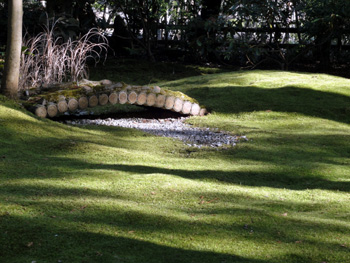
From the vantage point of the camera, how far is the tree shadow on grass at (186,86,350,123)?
10211 mm

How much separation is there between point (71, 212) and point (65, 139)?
310cm

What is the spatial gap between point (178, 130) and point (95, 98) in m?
1.75

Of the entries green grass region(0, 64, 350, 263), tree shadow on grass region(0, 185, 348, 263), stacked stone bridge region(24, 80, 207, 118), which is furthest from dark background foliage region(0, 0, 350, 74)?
tree shadow on grass region(0, 185, 348, 263)

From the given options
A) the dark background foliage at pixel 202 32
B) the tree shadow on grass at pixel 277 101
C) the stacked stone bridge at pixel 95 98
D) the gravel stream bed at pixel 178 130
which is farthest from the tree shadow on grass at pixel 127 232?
the dark background foliage at pixel 202 32

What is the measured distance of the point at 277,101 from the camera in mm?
10758

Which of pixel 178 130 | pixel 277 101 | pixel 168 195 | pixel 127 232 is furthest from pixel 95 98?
pixel 127 232

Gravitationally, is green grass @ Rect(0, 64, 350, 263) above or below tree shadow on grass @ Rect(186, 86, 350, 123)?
below

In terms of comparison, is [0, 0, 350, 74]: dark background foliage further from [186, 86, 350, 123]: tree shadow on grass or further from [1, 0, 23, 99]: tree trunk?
[1, 0, 23, 99]: tree trunk

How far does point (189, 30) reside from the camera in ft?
59.9

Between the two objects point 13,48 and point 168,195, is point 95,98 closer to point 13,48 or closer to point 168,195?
point 13,48

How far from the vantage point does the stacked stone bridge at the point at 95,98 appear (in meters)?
8.18

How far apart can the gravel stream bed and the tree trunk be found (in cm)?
160

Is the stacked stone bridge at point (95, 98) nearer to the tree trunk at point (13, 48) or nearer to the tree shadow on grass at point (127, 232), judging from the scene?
the tree trunk at point (13, 48)

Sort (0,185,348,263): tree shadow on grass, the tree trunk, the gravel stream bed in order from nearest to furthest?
(0,185,348,263): tree shadow on grass → the tree trunk → the gravel stream bed
